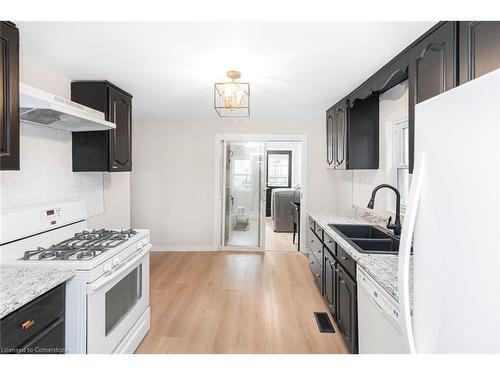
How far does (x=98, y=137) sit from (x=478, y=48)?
8.81ft

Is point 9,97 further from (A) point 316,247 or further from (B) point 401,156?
(B) point 401,156

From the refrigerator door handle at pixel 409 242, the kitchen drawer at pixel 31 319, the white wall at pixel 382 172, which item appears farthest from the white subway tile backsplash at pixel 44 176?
the white wall at pixel 382 172

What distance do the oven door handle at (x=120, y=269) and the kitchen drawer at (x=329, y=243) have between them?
1.63 m

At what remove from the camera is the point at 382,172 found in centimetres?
294

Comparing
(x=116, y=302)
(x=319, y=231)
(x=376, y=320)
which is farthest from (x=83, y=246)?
(x=319, y=231)

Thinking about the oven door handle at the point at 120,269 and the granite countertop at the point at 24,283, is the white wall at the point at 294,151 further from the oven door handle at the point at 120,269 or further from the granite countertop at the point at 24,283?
the granite countertop at the point at 24,283

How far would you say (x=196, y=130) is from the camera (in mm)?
4562

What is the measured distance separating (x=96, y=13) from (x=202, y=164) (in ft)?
13.4

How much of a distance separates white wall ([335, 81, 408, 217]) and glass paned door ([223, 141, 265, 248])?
1556 millimetres

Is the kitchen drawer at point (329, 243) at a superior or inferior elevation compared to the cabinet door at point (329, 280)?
superior

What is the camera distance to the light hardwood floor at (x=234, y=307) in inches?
85.5

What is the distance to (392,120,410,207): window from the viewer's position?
265 centimetres

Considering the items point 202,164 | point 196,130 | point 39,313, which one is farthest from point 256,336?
point 196,130

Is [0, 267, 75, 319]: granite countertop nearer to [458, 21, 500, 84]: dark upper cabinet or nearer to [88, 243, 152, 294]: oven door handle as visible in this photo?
[88, 243, 152, 294]: oven door handle
